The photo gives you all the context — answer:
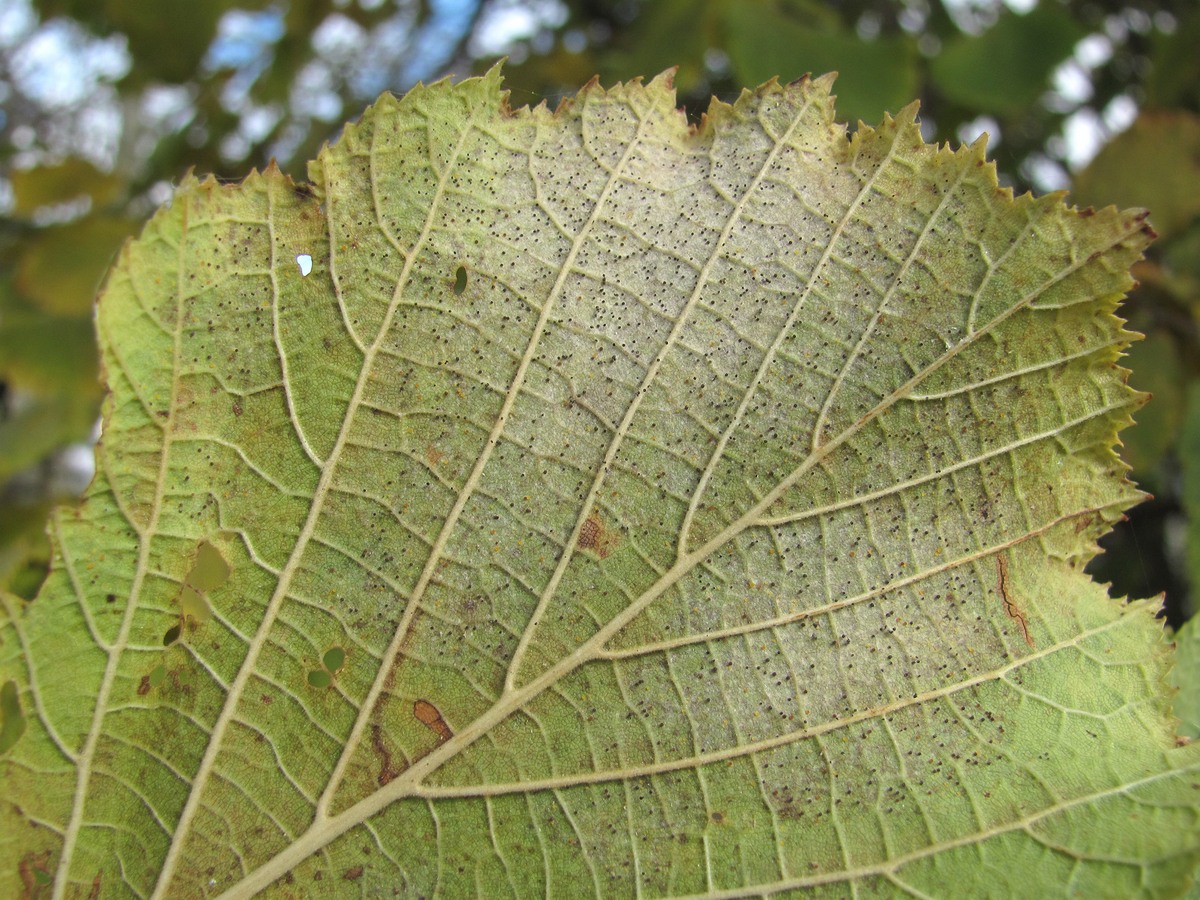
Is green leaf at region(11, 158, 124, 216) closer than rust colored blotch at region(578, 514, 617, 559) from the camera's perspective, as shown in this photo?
No

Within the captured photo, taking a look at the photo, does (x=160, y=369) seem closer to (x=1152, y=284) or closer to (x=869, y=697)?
(x=869, y=697)

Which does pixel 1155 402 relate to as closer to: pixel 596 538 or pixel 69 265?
pixel 596 538

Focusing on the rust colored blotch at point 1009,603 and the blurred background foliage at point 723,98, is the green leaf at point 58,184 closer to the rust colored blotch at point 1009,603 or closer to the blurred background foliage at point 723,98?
the blurred background foliage at point 723,98

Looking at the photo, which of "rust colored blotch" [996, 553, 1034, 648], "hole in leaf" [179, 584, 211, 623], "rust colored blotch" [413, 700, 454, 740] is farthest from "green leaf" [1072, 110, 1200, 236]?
"hole in leaf" [179, 584, 211, 623]

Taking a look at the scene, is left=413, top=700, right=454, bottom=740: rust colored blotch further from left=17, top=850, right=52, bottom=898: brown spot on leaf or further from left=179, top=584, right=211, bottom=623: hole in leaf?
left=17, top=850, right=52, bottom=898: brown spot on leaf

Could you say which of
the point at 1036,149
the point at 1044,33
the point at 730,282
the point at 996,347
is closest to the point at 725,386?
the point at 730,282

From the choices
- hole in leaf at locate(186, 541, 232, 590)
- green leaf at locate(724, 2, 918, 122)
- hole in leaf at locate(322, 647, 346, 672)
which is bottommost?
hole in leaf at locate(322, 647, 346, 672)

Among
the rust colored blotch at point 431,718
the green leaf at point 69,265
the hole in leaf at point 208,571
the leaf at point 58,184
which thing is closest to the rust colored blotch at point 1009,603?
the rust colored blotch at point 431,718
